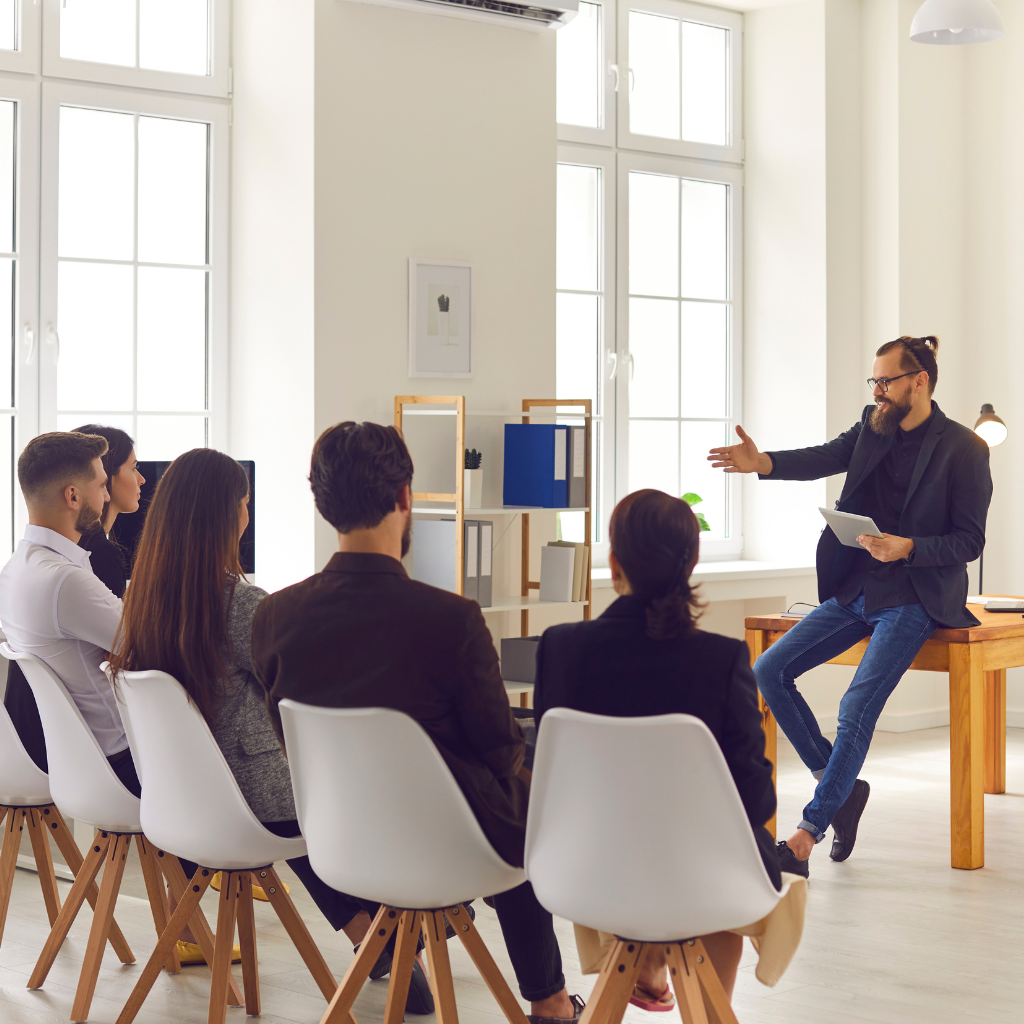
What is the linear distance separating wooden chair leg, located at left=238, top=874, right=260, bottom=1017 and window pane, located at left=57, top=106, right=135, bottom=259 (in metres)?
2.80

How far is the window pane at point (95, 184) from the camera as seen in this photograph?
190 inches

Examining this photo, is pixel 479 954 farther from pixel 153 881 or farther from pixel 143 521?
pixel 143 521

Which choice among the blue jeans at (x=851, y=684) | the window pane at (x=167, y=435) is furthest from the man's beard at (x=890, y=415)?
the window pane at (x=167, y=435)

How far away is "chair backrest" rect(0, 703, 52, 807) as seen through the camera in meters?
3.24

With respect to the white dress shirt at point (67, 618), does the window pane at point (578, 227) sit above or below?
above

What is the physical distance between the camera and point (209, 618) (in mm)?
2701

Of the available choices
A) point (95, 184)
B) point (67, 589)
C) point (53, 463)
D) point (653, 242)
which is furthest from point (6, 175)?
point (653, 242)

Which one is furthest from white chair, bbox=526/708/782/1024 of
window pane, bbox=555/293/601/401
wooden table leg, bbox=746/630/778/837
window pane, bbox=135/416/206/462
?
window pane, bbox=555/293/601/401

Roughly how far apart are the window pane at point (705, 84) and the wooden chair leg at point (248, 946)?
4.63 metres

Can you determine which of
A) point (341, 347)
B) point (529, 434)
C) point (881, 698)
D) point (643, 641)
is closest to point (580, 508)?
point (529, 434)

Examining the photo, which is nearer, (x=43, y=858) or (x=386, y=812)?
(x=386, y=812)

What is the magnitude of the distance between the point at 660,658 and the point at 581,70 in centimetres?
447

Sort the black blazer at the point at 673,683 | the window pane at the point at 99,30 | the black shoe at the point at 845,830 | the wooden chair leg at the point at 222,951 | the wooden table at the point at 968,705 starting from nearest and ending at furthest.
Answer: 1. the black blazer at the point at 673,683
2. the wooden chair leg at the point at 222,951
3. the wooden table at the point at 968,705
4. the black shoe at the point at 845,830
5. the window pane at the point at 99,30

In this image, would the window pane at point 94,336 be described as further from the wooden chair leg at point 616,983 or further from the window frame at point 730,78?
the wooden chair leg at point 616,983
